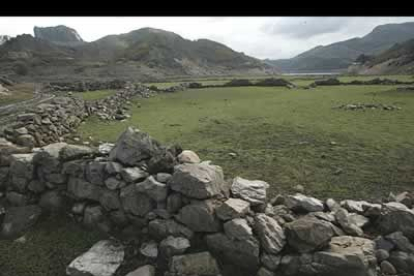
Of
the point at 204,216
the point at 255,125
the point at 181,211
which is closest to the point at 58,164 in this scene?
the point at 181,211

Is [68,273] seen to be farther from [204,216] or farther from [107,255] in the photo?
Result: [204,216]

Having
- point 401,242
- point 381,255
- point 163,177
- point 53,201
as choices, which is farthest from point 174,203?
point 401,242

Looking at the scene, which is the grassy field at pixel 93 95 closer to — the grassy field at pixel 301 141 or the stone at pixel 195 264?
the grassy field at pixel 301 141

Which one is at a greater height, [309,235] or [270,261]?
[309,235]

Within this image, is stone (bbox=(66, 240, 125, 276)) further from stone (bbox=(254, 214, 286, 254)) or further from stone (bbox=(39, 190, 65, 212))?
stone (bbox=(254, 214, 286, 254))

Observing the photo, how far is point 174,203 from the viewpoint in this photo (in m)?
6.27

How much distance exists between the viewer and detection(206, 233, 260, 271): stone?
552 cm

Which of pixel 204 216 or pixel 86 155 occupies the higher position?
pixel 86 155

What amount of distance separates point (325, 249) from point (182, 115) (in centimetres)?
1270

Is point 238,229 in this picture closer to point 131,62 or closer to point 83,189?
point 83,189

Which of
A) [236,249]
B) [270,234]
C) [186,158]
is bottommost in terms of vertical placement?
[236,249]

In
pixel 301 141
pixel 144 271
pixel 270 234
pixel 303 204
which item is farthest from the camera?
pixel 301 141

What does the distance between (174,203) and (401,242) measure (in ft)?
12.1

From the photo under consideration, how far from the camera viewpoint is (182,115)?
57.1ft
